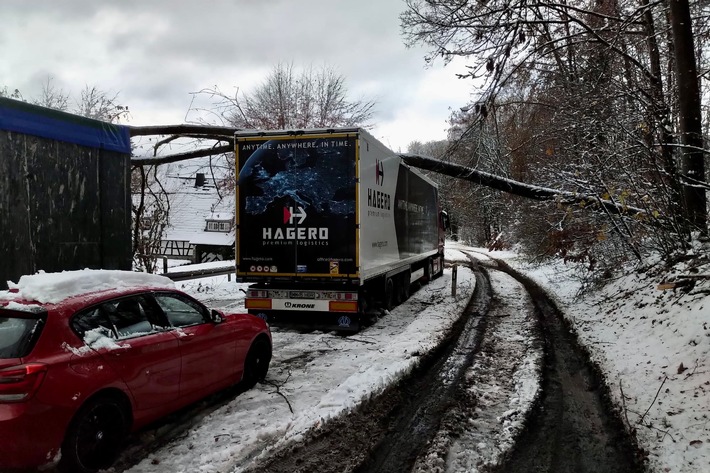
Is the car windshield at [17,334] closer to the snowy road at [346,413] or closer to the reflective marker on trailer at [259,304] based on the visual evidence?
the snowy road at [346,413]

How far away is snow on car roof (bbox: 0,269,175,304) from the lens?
3926 mm

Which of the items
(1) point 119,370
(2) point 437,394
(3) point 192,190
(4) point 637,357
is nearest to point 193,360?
(1) point 119,370

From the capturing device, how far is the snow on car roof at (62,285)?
12.9 feet

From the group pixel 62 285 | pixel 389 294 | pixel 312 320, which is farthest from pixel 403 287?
pixel 62 285

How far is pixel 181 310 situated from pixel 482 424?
3.23 m

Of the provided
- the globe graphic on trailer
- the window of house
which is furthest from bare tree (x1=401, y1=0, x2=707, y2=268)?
the window of house

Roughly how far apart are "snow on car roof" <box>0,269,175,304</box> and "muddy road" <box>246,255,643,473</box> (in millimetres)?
2100

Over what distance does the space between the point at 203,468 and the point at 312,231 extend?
5.54 metres

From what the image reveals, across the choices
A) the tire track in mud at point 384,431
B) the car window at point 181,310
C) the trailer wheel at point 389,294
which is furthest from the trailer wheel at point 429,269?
the car window at point 181,310

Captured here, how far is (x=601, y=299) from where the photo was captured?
36.7 feet

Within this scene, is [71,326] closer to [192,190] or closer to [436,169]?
[436,169]

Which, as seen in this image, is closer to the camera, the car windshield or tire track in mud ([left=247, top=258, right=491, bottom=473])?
the car windshield

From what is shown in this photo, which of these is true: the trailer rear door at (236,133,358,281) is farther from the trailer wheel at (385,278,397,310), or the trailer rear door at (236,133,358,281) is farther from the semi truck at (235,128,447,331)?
the trailer wheel at (385,278,397,310)

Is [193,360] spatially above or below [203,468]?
above
